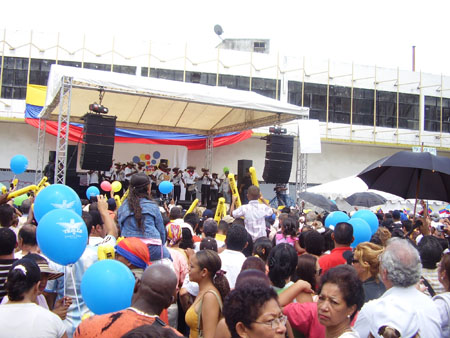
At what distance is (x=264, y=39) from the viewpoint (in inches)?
851

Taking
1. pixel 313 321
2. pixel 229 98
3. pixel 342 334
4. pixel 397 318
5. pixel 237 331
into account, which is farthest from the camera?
pixel 229 98

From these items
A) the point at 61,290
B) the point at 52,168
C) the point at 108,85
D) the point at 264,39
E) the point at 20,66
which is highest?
the point at 264,39

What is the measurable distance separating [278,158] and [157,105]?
4053mm

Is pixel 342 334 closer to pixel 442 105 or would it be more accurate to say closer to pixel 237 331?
pixel 237 331

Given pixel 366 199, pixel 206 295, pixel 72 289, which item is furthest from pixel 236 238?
pixel 366 199

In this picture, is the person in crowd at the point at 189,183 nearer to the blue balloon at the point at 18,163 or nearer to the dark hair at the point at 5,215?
the blue balloon at the point at 18,163

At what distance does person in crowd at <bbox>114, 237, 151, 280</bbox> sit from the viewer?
9.70 ft

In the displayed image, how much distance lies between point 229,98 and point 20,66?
34.4 ft

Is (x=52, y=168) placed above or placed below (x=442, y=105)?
below

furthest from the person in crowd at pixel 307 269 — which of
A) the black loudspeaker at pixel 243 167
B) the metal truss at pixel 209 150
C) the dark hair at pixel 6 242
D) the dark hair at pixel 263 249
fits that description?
the metal truss at pixel 209 150

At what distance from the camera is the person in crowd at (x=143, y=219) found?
3.45 m

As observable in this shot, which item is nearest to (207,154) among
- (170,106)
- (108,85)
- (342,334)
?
(170,106)

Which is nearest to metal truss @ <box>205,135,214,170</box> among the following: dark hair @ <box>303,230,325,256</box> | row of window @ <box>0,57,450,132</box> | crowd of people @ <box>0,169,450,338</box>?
row of window @ <box>0,57,450,132</box>

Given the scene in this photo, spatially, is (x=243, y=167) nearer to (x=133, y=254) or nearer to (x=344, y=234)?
(x=344, y=234)
